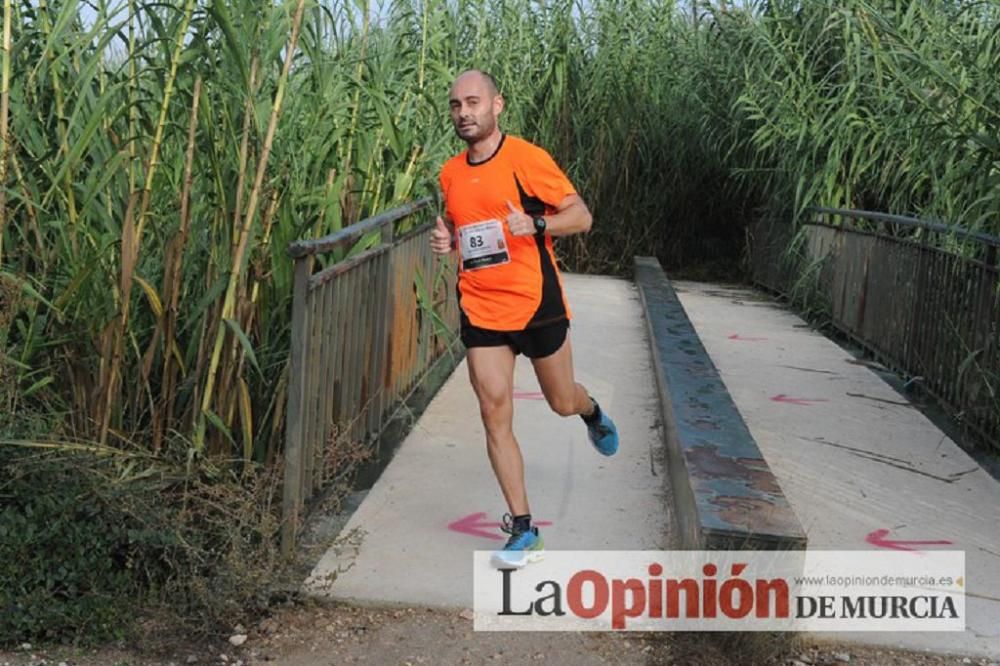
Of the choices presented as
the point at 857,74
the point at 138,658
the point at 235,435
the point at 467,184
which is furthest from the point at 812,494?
the point at 857,74

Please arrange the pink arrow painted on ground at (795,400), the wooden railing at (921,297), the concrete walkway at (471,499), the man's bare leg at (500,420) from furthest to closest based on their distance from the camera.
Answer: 1. the pink arrow painted on ground at (795,400)
2. the wooden railing at (921,297)
3. the man's bare leg at (500,420)
4. the concrete walkway at (471,499)

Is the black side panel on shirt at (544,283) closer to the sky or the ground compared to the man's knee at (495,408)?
closer to the sky

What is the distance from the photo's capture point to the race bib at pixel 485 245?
15.2ft

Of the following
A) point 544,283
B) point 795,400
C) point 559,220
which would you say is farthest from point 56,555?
point 795,400

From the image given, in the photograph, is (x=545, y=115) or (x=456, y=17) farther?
(x=545, y=115)

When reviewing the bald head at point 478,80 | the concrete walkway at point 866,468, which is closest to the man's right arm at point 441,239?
the bald head at point 478,80

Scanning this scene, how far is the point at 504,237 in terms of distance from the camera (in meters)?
4.63

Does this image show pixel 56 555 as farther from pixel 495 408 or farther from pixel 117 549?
pixel 495 408

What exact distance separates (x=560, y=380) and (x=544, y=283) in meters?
0.39

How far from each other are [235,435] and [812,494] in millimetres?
2398

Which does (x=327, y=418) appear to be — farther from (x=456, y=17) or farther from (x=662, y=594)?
(x=456, y=17)

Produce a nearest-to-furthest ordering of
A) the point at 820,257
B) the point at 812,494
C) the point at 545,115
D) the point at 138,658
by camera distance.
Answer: the point at 138,658 < the point at 812,494 < the point at 820,257 < the point at 545,115

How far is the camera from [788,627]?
386 cm

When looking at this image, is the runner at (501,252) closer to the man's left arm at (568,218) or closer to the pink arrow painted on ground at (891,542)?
the man's left arm at (568,218)
